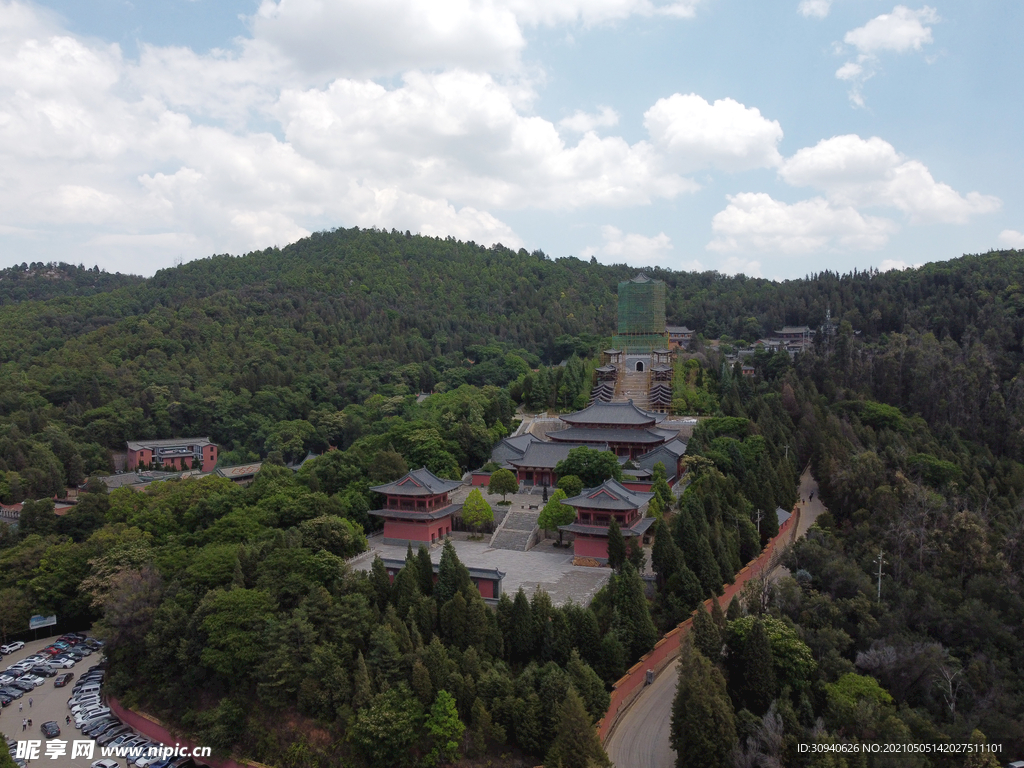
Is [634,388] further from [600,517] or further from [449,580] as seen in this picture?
[449,580]

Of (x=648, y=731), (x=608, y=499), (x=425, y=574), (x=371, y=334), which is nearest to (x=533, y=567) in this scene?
(x=608, y=499)

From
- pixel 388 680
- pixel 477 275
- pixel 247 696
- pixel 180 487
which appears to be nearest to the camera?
pixel 388 680

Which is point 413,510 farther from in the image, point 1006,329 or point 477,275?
point 477,275

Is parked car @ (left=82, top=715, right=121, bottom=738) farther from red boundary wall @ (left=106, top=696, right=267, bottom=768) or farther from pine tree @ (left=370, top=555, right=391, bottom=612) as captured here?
pine tree @ (left=370, top=555, right=391, bottom=612)

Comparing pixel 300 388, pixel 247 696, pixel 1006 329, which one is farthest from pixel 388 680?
pixel 1006 329

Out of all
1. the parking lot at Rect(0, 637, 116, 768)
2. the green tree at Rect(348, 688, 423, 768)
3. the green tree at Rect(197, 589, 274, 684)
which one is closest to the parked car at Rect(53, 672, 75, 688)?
the parking lot at Rect(0, 637, 116, 768)

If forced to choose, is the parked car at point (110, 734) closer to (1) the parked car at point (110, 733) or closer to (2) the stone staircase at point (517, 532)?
(1) the parked car at point (110, 733)

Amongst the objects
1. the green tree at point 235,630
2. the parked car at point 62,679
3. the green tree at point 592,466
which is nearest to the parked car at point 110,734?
the green tree at point 235,630
